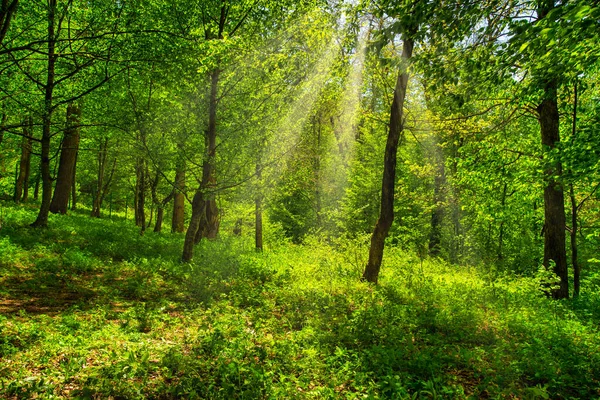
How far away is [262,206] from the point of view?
677 inches

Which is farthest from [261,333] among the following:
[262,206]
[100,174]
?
[100,174]

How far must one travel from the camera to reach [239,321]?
6441 millimetres

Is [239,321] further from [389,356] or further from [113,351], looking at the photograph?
[389,356]

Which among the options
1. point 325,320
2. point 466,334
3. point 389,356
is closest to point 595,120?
point 466,334

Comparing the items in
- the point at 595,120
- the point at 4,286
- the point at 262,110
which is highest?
the point at 262,110

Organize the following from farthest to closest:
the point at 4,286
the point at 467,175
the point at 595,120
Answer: the point at 467,175
the point at 595,120
the point at 4,286

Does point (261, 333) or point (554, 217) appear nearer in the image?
point (261, 333)

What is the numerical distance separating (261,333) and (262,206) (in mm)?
11273

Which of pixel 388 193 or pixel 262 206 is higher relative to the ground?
pixel 388 193

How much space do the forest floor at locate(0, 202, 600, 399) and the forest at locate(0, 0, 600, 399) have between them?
1.8 inches

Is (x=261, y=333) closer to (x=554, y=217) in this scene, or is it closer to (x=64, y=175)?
(x=554, y=217)

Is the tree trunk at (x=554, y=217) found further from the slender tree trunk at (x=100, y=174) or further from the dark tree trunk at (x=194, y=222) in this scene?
the slender tree trunk at (x=100, y=174)

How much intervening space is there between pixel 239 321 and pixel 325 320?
6.04 feet

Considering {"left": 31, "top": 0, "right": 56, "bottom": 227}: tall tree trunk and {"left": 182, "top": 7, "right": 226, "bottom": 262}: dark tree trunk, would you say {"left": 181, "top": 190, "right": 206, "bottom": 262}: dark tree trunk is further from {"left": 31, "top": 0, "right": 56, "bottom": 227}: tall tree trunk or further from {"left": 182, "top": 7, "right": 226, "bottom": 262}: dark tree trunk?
{"left": 31, "top": 0, "right": 56, "bottom": 227}: tall tree trunk
